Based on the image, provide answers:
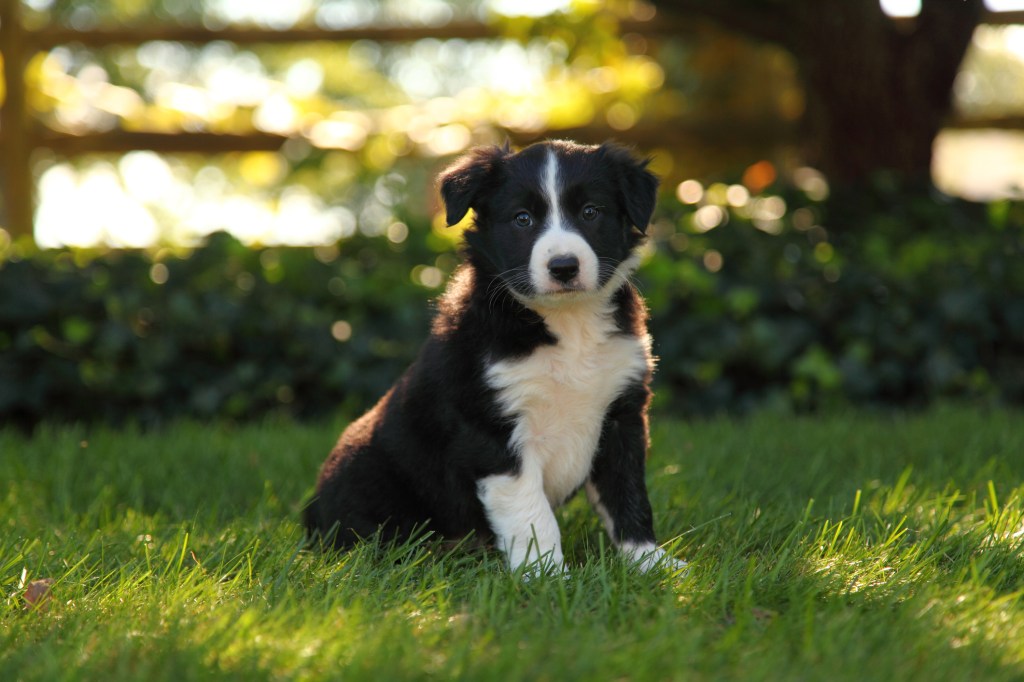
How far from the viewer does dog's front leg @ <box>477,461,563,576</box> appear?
3.00 m

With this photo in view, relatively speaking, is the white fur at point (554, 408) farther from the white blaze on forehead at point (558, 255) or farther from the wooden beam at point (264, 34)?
the wooden beam at point (264, 34)

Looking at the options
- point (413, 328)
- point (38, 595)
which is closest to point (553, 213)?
point (38, 595)

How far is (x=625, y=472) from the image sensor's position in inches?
126

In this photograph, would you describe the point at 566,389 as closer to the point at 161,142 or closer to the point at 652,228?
the point at 652,228

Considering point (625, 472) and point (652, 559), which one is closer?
point (652, 559)

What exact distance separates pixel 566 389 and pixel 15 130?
5886 mm

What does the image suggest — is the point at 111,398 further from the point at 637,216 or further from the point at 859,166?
the point at 859,166

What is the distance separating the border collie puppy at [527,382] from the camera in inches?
120

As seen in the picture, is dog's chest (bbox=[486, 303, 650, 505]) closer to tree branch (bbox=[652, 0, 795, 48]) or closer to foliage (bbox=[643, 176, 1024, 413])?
foliage (bbox=[643, 176, 1024, 413])

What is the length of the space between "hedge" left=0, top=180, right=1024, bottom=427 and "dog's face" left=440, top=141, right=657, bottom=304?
8.09 feet

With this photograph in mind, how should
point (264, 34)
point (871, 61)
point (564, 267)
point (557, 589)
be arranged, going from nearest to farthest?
point (557, 589), point (564, 267), point (871, 61), point (264, 34)

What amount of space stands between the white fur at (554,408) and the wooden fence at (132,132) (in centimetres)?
451

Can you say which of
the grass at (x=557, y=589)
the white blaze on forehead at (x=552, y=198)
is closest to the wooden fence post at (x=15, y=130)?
the grass at (x=557, y=589)

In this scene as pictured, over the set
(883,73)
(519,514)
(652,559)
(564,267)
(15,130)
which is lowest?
(652,559)
